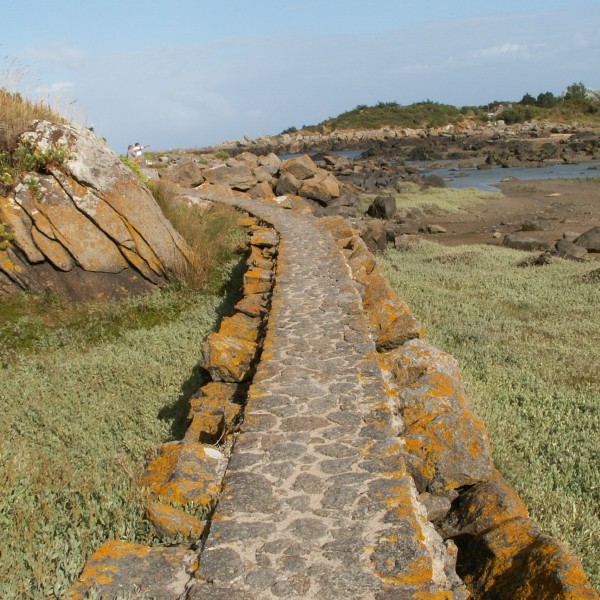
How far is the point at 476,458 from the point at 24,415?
5.57m

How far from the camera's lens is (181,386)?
8867 millimetres

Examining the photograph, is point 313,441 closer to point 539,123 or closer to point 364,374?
point 364,374

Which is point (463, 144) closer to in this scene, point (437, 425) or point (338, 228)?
point (338, 228)

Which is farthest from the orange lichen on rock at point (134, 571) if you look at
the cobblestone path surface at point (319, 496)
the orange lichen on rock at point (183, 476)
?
the orange lichen on rock at point (183, 476)

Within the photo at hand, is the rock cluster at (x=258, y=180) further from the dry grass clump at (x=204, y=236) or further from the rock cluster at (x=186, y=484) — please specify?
the rock cluster at (x=186, y=484)

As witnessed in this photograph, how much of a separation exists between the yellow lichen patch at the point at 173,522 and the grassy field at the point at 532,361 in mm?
3036

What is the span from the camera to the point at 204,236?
14.9m

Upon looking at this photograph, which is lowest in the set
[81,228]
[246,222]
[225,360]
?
[225,360]

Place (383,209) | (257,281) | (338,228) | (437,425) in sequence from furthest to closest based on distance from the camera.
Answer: (383,209), (338,228), (257,281), (437,425)

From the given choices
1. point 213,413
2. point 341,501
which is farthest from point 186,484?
point 213,413

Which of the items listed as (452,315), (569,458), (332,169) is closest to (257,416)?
(569,458)

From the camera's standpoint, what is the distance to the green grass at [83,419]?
4.47 metres

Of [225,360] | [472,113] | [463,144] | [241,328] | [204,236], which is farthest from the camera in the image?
[472,113]

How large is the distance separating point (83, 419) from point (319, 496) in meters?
4.22
